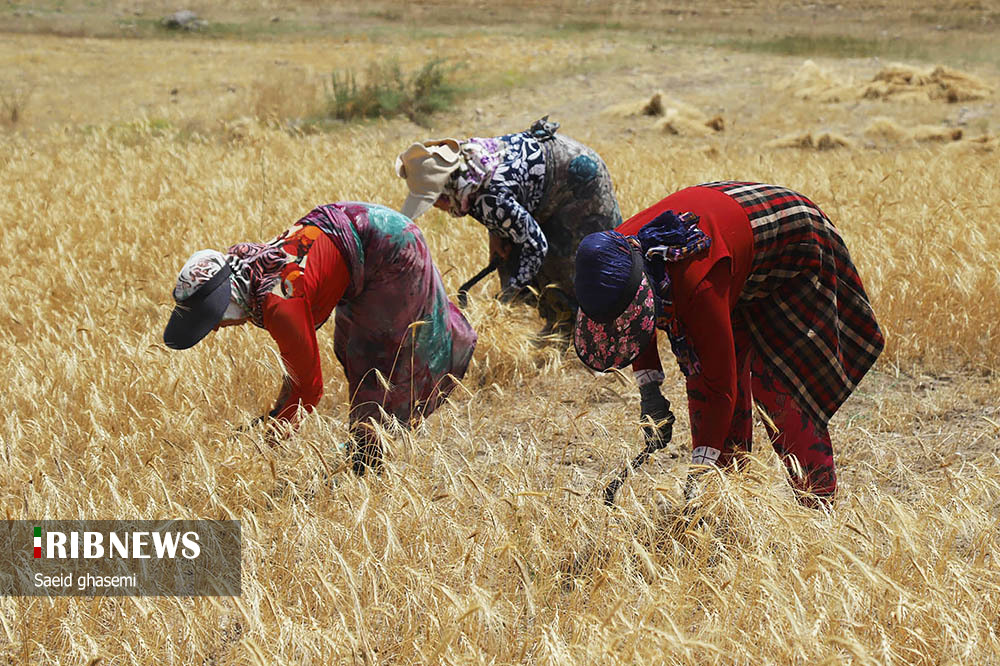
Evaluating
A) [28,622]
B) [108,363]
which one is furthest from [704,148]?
[28,622]

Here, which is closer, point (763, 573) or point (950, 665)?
point (950, 665)

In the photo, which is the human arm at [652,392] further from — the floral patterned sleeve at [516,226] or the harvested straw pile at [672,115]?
the harvested straw pile at [672,115]

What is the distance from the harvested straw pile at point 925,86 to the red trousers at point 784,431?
33.2 ft

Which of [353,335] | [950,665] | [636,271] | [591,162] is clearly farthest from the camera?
[591,162]

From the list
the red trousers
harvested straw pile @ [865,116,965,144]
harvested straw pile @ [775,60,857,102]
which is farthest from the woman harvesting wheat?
harvested straw pile @ [775,60,857,102]

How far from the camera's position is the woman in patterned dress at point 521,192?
13.1 feet

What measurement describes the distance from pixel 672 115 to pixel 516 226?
7.21 m

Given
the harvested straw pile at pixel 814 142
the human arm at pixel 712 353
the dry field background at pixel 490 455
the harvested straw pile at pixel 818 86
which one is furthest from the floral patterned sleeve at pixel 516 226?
the harvested straw pile at pixel 818 86

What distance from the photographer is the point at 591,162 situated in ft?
14.3

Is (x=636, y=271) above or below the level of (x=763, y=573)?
above

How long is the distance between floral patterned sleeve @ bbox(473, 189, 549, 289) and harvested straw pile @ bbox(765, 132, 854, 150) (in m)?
5.95

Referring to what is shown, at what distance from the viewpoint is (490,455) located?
117 inches

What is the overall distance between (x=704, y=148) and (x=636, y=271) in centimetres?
721

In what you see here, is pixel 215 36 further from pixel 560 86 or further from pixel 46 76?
pixel 560 86
